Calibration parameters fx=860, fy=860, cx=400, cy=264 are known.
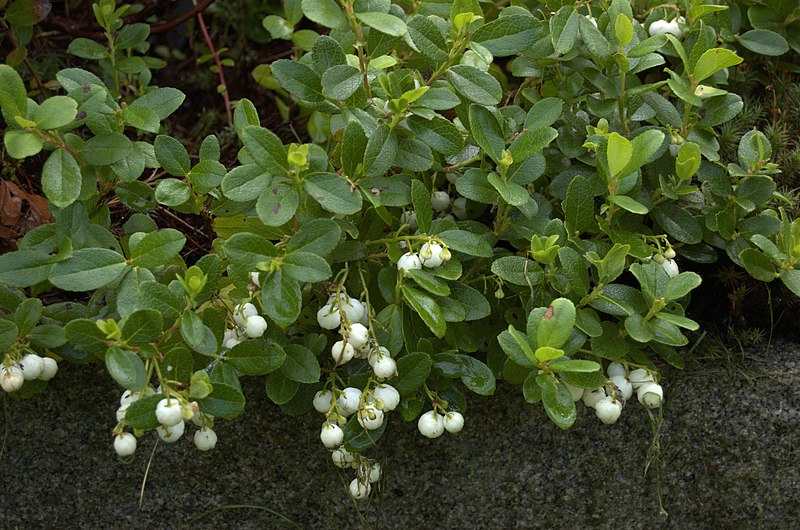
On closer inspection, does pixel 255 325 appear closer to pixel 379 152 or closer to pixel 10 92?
pixel 379 152

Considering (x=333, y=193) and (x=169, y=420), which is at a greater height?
(x=333, y=193)

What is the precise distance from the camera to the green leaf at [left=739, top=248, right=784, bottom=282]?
147 centimetres

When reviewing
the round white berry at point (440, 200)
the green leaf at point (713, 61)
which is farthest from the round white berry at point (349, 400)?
the green leaf at point (713, 61)

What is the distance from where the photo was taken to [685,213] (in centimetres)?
153

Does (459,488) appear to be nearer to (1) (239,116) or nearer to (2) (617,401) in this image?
(2) (617,401)

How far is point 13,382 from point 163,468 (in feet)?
1.24

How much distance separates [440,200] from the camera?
1588 millimetres

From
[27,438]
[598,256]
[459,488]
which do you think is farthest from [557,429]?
[27,438]

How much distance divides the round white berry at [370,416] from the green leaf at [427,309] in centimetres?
15

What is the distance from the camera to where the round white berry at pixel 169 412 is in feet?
3.84

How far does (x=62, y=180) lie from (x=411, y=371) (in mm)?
628

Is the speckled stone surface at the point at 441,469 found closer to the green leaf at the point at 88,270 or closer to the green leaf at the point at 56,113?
the green leaf at the point at 88,270

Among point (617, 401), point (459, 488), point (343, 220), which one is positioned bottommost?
point (459, 488)

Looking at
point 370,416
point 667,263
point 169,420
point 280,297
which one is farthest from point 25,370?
point 667,263
